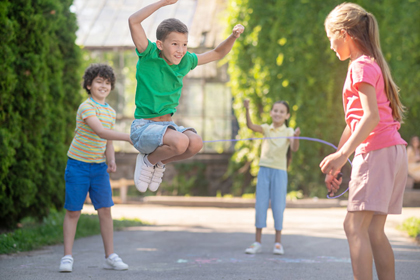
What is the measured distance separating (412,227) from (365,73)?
14.5 ft

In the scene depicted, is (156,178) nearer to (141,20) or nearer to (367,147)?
(141,20)

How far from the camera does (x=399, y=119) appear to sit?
Result: 3137 mm

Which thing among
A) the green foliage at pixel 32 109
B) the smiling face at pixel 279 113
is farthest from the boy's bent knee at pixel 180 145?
the green foliage at pixel 32 109

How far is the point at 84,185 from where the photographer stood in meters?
4.41

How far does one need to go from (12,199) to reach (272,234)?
10.9 feet

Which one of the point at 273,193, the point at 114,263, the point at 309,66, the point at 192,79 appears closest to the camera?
the point at 114,263

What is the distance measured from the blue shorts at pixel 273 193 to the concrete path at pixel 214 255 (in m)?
0.40

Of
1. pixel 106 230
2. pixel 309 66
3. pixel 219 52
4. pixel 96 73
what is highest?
pixel 309 66

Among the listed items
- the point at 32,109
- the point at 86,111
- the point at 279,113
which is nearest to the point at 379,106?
the point at 86,111

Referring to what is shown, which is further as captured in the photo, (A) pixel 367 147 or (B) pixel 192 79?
(B) pixel 192 79

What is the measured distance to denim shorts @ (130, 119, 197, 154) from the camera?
3.60 metres

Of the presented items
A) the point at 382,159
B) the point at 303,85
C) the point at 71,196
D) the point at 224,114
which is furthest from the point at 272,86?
the point at 382,159

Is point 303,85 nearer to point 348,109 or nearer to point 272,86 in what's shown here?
point 272,86

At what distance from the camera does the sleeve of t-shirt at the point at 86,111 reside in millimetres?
4352
